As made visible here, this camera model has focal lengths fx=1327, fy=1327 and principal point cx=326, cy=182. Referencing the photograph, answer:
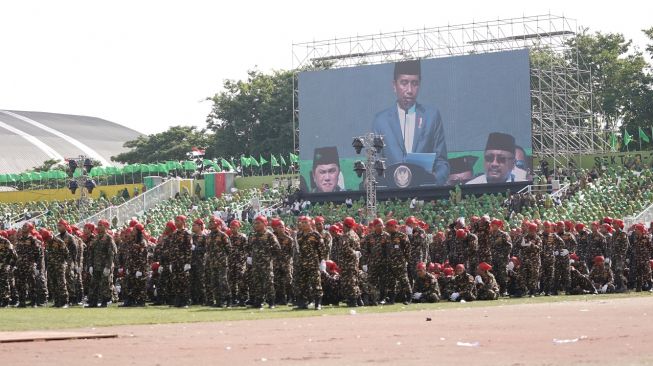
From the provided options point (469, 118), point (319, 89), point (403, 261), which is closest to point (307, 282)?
point (403, 261)

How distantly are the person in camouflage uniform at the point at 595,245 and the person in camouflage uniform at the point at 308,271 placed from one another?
28.8 ft

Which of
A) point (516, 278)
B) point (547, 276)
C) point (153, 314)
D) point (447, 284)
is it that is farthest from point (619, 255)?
point (153, 314)

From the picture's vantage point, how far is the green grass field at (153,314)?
18734mm

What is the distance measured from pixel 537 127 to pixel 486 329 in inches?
1400

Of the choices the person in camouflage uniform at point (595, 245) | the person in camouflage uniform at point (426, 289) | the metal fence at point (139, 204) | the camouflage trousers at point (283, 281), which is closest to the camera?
the camouflage trousers at point (283, 281)

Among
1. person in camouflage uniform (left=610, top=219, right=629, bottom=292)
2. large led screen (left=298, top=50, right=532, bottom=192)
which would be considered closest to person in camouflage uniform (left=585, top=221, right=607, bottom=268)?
person in camouflage uniform (left=610, top=219, right=629, bottom=292)

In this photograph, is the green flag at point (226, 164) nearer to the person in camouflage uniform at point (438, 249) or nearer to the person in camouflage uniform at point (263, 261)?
the person in camouflage uniform at point (438, 249)

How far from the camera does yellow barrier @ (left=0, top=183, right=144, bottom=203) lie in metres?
65.5

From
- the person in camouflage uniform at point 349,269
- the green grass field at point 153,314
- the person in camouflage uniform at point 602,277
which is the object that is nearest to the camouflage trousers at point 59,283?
the green grass field at point 153,314

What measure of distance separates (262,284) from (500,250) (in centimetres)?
554

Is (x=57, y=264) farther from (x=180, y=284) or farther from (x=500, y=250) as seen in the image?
(x=500, y=250)

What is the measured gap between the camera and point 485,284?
81.6 feet

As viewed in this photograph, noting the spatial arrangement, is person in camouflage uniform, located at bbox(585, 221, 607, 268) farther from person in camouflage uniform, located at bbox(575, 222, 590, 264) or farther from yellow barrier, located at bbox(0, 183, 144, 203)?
yellow barrier, located at bbox(0, 183, 144, 203)

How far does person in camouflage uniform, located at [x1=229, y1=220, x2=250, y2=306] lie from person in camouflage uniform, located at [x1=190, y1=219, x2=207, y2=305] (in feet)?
2.05
